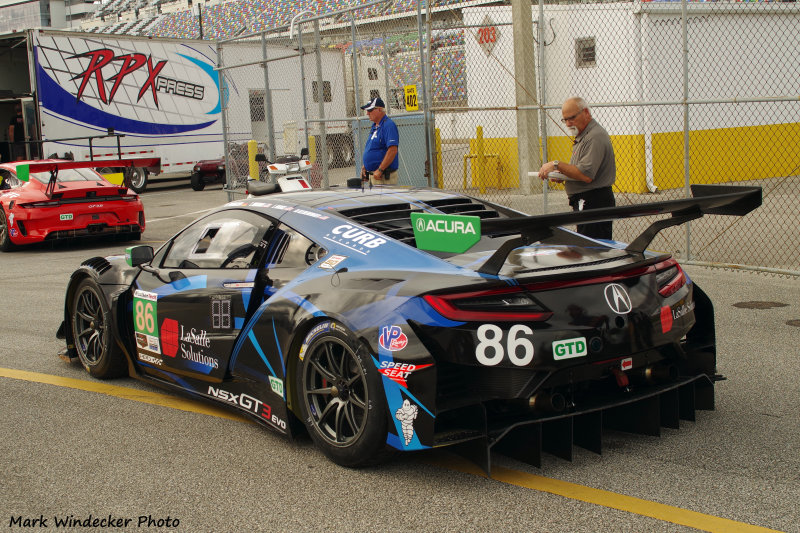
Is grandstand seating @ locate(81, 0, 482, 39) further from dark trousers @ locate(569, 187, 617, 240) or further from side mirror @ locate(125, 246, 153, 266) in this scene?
side mirror @ locate(125, 246, 153, 266)

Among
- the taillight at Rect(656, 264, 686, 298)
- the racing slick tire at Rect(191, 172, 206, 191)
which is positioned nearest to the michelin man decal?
the taillight at Rect(656, 264, 686, 298)

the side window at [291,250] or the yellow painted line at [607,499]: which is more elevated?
the side window at [291,250]

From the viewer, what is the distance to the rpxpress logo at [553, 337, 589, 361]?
12.0ft

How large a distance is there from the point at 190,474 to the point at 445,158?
17.9 meters

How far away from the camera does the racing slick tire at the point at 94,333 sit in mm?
5676

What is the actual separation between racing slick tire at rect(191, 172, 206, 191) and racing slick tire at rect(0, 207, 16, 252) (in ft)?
37.0

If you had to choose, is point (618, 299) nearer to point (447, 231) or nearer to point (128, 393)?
point (447, 231)

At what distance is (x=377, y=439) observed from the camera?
3.81 meters

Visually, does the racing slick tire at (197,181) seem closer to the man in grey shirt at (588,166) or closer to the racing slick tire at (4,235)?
the racing slick tire at (4,235)

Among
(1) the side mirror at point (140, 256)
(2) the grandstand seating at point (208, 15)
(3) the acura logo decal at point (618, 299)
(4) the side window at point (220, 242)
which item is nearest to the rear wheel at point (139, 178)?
(1) the side mirror at point (140, 256)

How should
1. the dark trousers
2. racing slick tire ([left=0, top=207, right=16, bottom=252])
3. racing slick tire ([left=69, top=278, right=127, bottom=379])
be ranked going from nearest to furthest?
racing slick tire ([left=69, top=278, right=127, bottom=379]) → the dark trousers → racing slick tire ([left=0, top=207, right=16, bottom=252])

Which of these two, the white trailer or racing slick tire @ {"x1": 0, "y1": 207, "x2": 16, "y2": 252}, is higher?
the white trailer

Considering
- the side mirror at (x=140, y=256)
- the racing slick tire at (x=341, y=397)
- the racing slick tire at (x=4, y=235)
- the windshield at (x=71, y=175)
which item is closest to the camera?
the racing slick tire at (x=341, y=397)

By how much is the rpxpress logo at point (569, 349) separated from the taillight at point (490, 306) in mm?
128
